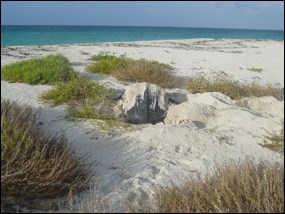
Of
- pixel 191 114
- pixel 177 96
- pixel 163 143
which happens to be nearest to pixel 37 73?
pixel 177 96

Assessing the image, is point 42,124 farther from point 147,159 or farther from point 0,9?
point 0,9

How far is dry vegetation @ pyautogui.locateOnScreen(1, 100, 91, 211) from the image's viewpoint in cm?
328

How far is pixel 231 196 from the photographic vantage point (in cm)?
308

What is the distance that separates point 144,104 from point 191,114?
818 millimetres

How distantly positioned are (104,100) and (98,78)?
2492 mm

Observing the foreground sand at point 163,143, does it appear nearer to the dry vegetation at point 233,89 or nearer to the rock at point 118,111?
the dry vegetation at point 233,89

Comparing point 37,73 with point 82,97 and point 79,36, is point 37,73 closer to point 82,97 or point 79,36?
point 82,97

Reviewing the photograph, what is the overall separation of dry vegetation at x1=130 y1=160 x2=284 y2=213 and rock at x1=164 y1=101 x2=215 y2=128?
9.27 ft

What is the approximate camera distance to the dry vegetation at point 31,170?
3.28 m

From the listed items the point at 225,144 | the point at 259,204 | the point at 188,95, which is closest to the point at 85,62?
the point at 188,95

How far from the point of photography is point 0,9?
127 inches

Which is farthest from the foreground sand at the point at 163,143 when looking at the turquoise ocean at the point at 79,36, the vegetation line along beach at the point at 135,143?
the turquoise ocean at the point at 79,36

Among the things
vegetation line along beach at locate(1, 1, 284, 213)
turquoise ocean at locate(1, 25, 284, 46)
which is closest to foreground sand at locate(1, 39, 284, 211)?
vegetation line along beach at locate(1, 1, 284, 213)

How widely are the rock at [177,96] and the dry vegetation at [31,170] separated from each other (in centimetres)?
405
